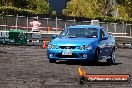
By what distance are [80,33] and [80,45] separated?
1.34 meters

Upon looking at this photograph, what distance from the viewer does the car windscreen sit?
60.4ft

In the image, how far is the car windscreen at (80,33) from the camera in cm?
1841

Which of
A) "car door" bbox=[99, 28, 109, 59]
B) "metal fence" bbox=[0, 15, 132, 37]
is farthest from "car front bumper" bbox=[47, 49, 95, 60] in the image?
"metal fence" bbox=[0, 15, 132, 37]

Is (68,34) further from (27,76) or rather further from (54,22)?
(54,22)

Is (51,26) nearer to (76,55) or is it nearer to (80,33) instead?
(80,33)

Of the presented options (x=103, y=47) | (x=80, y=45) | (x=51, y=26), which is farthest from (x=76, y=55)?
(x=51, y=26)

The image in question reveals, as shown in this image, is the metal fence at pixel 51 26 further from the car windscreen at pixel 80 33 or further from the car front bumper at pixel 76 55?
the car front bumper at pixel 76 55

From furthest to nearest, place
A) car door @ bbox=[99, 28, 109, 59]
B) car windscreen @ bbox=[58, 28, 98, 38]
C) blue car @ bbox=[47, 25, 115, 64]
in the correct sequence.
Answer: car windscreen @ bbox=[58, 28, 98, 38] → car door @ bbox=[99, 28, 109, 59] → blue car @ bbox=[47, 25, 115, 64]

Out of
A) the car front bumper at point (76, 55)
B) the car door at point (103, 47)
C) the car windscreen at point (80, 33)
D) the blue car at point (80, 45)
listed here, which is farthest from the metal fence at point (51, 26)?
the car front bumper at point (76, 55)

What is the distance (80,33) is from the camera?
730 inches

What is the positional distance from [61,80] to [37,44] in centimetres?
2003

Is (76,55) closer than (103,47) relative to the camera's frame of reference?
Yes

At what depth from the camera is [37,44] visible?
32188 mm

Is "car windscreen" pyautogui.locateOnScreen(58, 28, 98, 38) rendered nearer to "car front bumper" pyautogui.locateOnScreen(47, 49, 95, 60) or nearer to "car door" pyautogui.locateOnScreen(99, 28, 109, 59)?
"car door" pyautogui.locateOnScreen(99, 28, 109, 59)
